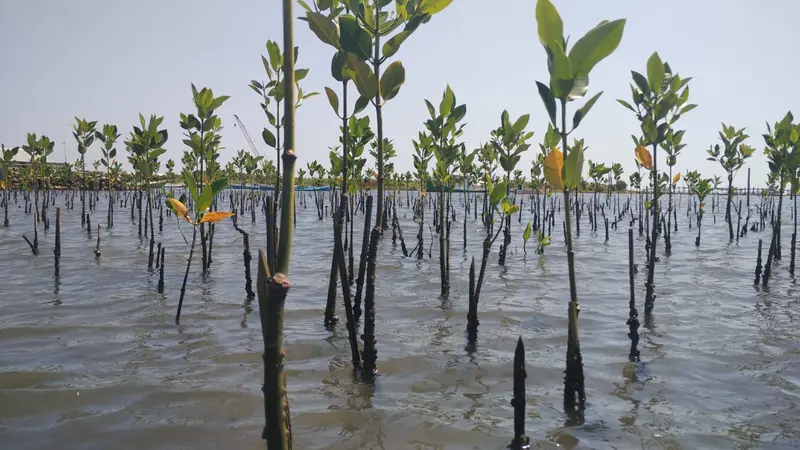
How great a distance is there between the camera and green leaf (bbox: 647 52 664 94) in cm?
401

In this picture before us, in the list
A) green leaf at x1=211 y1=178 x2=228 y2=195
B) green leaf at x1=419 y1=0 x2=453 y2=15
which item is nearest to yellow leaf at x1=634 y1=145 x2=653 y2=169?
green leaf at x1=419 y1=0 x2=453 y2=15

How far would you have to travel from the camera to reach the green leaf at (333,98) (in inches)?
134

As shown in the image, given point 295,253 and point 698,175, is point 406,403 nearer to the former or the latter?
point 295,253

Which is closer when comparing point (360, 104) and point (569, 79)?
point (569, 79)

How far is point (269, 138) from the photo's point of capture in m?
5.38

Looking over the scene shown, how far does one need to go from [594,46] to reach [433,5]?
80 cm

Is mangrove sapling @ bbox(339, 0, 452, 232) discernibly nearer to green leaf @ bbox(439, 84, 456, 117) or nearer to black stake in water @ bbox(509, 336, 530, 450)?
black stake in water @ bbox(509, 336, 530, 450)

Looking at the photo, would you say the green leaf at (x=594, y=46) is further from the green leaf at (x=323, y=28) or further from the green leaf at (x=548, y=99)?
the green leaf at (x=323, y=28)

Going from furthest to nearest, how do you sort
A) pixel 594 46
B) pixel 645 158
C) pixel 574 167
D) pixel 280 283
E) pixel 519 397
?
1. pixel 645 158
2. pixel 574 167
3. pixel 594 46
4. pixel 519 397
5. pixel 280 283

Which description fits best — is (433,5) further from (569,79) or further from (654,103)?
(654,103)

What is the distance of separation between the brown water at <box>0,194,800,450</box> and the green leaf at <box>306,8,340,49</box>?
1894 millimetres

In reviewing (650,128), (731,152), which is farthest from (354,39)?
(731,152)

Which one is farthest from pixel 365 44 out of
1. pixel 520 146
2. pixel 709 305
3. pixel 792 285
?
pixel 792 285

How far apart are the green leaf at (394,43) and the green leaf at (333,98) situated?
773 mm
